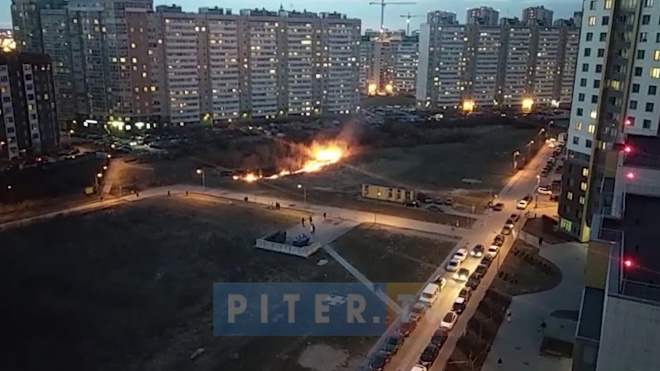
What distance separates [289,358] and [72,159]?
31.4 meters

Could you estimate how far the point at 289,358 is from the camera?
15914 millimetres

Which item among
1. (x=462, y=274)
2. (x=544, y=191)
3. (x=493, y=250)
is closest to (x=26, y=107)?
(x=462, y=274)

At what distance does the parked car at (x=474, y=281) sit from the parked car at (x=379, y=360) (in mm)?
5685

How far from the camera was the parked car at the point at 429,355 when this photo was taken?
50.2ft

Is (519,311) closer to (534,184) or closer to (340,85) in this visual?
(534,184)

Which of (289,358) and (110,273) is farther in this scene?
(110,273)

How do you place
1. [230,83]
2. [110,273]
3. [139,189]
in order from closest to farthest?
[110,273] → [139,189] → [230,83]

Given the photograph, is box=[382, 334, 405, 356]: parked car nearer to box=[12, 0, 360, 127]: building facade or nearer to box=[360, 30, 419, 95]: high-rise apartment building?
box=[12, 0, 360, 127]: building facade

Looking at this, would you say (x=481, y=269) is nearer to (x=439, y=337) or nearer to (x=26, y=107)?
(x=439, y=337)

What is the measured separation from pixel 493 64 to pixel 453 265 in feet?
200

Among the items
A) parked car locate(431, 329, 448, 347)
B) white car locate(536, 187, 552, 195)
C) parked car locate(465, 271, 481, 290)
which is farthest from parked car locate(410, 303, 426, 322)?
white car locate(536, 187, 552, 195)

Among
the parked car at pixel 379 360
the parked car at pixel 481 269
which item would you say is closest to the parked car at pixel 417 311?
the parked car at pixel 379 360

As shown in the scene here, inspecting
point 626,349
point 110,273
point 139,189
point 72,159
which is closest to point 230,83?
point 72,159

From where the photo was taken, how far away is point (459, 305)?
1844 centimetres
